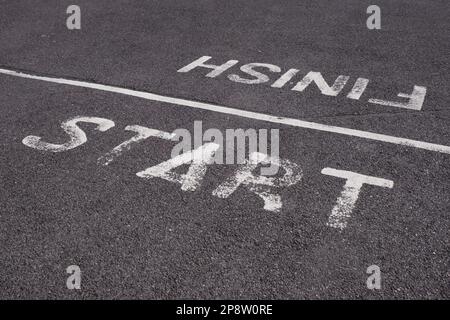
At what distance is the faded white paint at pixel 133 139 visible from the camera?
5.48 m

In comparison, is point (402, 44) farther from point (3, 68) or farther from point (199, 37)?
point (3, 68)

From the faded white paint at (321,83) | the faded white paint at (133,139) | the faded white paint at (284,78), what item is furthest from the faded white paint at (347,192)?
the faded white paint at (284,78)

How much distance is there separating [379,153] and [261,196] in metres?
1.61

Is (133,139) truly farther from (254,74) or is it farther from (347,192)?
(254,74)

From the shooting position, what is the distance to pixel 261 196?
16.1ft

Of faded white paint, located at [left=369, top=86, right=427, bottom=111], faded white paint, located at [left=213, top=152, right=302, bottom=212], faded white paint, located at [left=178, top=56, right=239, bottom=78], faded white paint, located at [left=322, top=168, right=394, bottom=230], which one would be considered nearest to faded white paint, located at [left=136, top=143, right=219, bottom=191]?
faded white paint, located at [left=213, top=152, right=302, bottom=212]

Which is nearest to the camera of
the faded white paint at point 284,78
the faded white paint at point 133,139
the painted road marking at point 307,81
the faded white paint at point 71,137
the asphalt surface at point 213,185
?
the asphalt surface at point 213,185

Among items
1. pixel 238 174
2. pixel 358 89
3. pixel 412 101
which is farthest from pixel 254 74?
pixel 238 174

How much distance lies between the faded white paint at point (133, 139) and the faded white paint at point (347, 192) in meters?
1.96

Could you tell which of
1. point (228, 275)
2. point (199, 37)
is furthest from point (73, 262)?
point (199, 37)

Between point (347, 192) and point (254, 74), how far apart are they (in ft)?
10.8

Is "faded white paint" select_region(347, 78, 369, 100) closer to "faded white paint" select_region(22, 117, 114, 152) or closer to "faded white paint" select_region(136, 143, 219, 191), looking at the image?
"faded white paint" select_region(136, 143, 219, 191)

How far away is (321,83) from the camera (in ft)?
24.4

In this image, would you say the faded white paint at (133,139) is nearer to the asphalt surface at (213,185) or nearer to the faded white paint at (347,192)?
the asphalt surface at (213,185)
